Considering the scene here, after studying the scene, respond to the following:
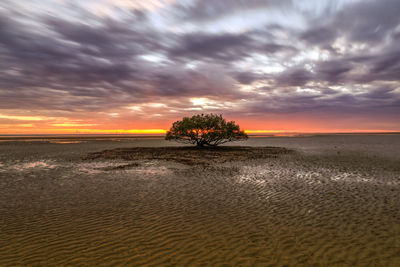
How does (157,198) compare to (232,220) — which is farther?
(157,198)

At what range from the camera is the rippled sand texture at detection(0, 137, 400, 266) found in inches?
267

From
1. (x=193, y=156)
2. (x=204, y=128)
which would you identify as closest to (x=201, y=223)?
(x=193, y=156)

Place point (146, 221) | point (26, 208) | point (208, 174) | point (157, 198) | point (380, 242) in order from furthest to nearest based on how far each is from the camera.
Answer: point (208, 174) < point (157, 198) < point (26, 208) < point (146, 221) < point (380, 242)

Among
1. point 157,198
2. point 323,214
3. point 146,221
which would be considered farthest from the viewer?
point 157,198

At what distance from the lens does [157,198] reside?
13.1 meters

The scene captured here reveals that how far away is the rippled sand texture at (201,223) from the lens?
6.79 meters

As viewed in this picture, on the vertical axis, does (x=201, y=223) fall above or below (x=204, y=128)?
below

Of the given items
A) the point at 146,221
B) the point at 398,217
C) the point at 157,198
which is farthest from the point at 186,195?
the point at 398,217

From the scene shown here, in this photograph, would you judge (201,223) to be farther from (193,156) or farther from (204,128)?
(204,128)

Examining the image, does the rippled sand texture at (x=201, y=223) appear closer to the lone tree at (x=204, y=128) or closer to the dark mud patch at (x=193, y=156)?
the dark mud patch at (x=193, y=156)

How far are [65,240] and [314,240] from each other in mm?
8693

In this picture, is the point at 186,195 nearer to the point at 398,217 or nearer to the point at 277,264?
the point at 277,264

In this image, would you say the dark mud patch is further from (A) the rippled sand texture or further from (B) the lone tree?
(A) the rippled sand texture

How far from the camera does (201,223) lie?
30.9 ft
